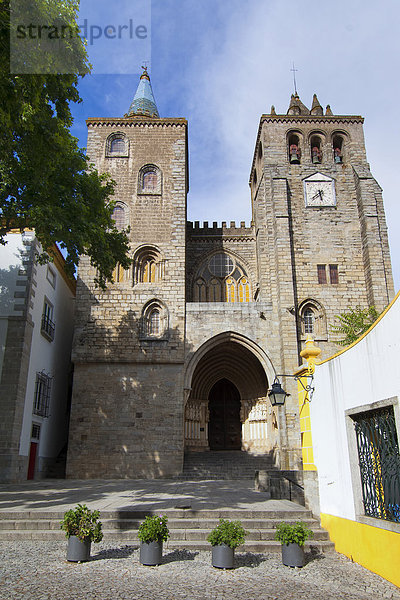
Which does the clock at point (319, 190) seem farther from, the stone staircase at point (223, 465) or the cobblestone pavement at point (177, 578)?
the cobblestone pavement at point (177, 578)

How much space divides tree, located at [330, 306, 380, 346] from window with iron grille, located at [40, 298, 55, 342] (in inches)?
437

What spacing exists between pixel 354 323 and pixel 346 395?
1082 centimetres

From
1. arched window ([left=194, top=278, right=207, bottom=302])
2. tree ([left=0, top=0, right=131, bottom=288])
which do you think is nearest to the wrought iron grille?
tree ([left=0, top=0, right=131, bottom=288])

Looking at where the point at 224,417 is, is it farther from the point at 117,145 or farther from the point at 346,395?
the point at 346,395

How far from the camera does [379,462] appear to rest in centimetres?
584

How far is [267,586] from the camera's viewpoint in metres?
5.27

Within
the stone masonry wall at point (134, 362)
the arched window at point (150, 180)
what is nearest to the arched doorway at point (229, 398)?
the stone masonry wall at point (134, 362)

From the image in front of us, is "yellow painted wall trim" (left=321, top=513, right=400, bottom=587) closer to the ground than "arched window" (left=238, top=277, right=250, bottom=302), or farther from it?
closer to the ground

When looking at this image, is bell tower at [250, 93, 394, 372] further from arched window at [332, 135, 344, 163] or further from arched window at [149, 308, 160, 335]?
arched window at [149, 308, 160, 335]

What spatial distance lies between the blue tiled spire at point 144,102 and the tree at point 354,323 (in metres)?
15.4

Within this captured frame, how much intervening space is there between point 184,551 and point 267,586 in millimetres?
1907

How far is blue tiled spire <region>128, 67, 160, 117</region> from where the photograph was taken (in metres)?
25.4

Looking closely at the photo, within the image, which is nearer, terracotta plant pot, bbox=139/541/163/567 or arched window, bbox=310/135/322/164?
terracotta plant pot, bbox=139/541/163/567

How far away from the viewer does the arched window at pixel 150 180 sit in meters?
20.4
